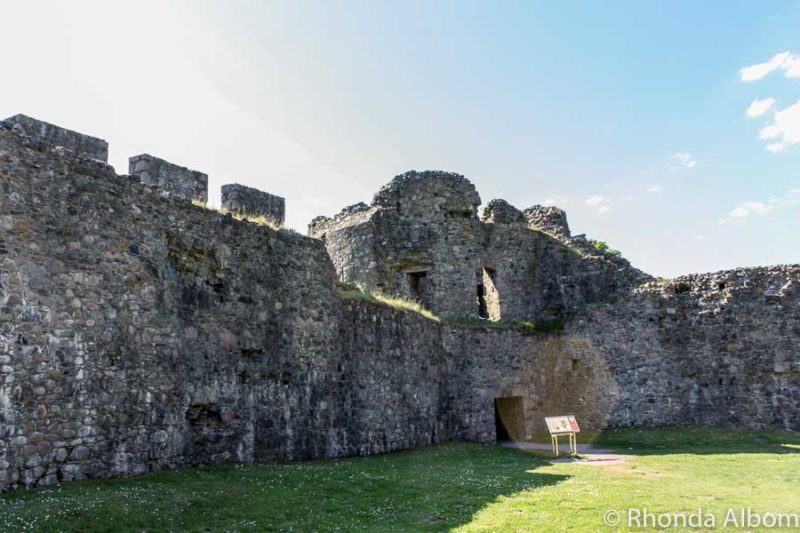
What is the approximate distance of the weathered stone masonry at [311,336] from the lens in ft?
29.9

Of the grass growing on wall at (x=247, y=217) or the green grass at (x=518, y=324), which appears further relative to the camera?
the green grass at (x=518, y=324)

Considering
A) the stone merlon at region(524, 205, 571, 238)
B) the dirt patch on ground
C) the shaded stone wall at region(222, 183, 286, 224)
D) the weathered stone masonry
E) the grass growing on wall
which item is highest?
the stone merlon at region(524, 205, 571, 238)

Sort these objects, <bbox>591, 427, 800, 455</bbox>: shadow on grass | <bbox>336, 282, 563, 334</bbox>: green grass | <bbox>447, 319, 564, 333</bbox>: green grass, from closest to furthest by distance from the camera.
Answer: <bbox>336, 282, 563, 334</bbox>: green grass, <bbox>591, 427, 800, 455</bbox>: shadow on grass, <bbox>447, 319, 564, 333</bbox>: green grass

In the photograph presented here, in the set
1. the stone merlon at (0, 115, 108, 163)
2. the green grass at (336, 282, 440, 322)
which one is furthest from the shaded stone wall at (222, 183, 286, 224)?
the stone merlon at (0, 115, 108, 163)

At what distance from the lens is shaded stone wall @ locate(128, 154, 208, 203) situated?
41.6 ft

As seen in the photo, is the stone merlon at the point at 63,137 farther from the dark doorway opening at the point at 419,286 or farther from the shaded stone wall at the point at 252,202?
the dark doorway opening at the point at 419,286

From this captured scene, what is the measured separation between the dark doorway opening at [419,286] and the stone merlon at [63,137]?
1406 cm

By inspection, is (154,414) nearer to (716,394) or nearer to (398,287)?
(398,287)

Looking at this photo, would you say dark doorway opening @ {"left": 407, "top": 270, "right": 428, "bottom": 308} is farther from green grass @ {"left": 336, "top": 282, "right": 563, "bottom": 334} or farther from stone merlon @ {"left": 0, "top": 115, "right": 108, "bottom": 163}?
stone merlon @ {"left": 0, "top": 115, "right": 108, "bottom": 163}

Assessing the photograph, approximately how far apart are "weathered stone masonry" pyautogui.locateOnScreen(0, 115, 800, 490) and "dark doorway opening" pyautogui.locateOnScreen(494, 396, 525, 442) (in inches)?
6.4

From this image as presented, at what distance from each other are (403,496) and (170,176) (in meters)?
→ 7.43

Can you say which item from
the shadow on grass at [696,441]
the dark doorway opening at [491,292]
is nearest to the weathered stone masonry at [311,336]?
the dark doorway opening at [491,292]

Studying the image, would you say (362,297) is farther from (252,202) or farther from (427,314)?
(427,314)

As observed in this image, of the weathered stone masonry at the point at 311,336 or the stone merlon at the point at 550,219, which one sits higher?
the stone merlon at the point at 550,219
